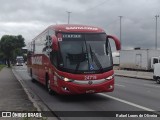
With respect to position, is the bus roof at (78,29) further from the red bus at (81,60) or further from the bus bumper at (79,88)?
the bus bumper at (79,88)

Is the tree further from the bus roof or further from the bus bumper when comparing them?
the bus bumper

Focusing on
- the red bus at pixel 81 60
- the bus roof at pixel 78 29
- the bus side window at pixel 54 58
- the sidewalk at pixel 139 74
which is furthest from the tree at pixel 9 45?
the red bus at pixel 81 60

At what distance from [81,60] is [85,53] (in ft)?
1.19

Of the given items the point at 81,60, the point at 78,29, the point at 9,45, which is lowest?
the point at 81,60

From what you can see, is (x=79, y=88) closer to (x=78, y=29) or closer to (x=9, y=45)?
(x=78, y=29)

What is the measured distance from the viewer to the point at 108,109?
1261 cm

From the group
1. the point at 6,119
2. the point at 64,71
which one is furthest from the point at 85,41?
the point at 6,119

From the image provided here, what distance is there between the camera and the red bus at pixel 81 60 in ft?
47.5

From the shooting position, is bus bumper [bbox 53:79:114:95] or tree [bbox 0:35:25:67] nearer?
bus bumper [bbox 53:79:114:95]

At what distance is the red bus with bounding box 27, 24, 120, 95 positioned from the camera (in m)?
14.5

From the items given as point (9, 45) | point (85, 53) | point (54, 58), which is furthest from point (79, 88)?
point (9, 45)

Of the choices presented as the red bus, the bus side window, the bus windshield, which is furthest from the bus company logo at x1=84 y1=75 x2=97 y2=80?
the bus side window

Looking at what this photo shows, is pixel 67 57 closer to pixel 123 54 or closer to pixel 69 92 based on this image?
pixel 69 92

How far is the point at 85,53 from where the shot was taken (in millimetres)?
15008
